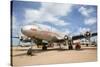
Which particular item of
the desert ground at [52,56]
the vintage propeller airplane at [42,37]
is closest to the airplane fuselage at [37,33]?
the vintage propeller airplane at [42,37]

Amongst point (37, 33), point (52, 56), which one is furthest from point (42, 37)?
point (52, 56)

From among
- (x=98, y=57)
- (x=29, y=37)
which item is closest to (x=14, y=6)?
(x=29, y=37)

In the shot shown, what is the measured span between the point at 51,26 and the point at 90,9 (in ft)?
1.86

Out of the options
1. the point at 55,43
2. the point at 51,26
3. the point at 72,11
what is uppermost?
the point at 72,11

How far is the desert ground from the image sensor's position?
199cm

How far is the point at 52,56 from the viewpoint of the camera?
2109mm

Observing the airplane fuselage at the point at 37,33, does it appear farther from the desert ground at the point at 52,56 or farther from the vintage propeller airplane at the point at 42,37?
the desert ground at the point at 52,56

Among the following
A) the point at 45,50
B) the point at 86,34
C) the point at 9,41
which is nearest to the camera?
the point at 9,41

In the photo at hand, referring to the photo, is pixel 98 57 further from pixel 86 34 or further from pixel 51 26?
pixel 51 26

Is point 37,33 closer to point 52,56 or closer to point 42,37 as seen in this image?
point 42,37

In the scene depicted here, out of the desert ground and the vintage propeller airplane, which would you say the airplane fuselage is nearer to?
the vintage propeller airplane

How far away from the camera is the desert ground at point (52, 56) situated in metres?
1.99

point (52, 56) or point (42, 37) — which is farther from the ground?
point (42, 37)

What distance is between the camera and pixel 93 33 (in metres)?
2.28
